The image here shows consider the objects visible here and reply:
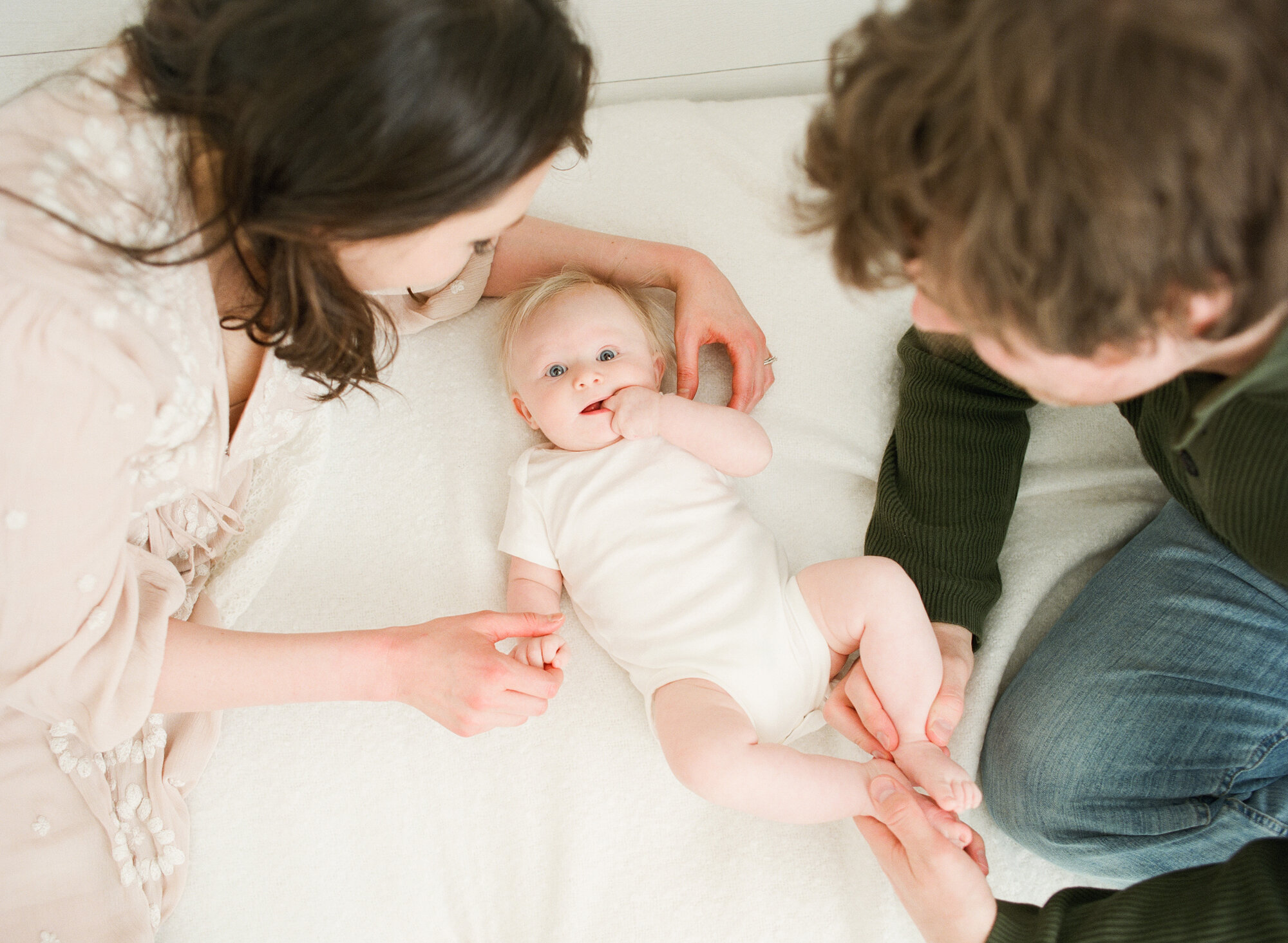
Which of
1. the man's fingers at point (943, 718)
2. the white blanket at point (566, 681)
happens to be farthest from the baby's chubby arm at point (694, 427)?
the man's fingers at point (943, 718)

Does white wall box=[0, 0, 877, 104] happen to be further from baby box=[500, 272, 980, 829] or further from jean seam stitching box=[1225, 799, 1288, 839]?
jean seam stitching box=[1225, 799, 1288, 839]

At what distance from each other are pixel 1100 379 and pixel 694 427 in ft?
1.73

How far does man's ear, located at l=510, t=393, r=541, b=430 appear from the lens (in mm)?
1204

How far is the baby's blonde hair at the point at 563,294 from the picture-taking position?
3.89 feet

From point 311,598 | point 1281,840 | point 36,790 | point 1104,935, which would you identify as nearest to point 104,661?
point 36,790

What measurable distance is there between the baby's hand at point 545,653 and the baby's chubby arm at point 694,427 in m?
0.13

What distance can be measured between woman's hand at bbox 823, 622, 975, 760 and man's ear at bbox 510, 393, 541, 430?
1.67 ft

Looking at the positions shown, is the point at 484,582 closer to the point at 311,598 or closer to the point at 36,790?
the point at 311,598

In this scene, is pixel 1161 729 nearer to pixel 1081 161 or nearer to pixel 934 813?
pixel 934 813

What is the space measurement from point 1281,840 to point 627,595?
64cm

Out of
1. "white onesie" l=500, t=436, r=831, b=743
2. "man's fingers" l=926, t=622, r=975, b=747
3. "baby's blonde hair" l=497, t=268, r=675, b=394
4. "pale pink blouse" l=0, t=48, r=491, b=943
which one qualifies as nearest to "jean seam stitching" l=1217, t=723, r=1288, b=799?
"man's fingers" l=926, t=622, r=975, b=747

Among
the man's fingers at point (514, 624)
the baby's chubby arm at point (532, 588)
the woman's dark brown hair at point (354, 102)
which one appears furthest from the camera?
the baby's chubby arm at point (532, 588)

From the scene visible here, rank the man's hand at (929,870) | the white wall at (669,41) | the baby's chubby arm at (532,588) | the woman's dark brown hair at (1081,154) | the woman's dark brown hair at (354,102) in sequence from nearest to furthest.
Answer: the woman's dark brown hair at (1081,154), the woman's dark brown hair at (354,102), the man's hand at (929,870), the baby's chubby arm at (532,588), the white wall at (669,41)

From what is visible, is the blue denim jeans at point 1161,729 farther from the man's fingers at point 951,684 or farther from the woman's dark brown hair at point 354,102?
the woman's dark brown hair at point 354,102
